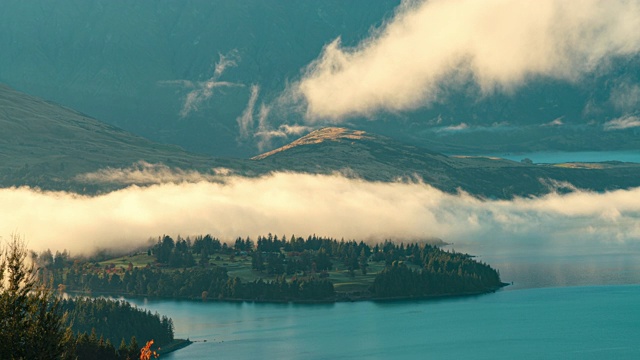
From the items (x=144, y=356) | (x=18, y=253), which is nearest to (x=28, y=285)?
(x=18, y=253)

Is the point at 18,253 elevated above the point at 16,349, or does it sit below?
above

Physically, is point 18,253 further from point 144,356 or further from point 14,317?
point 144,356

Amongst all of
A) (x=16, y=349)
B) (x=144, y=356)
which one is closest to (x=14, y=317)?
(x=16, y=349)

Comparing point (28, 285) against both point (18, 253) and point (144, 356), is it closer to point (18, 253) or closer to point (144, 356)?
point (18, 253)

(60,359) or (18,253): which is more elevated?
(18,253)

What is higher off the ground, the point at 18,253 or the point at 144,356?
the point at 18,253

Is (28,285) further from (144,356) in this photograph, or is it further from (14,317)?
(144,356)
